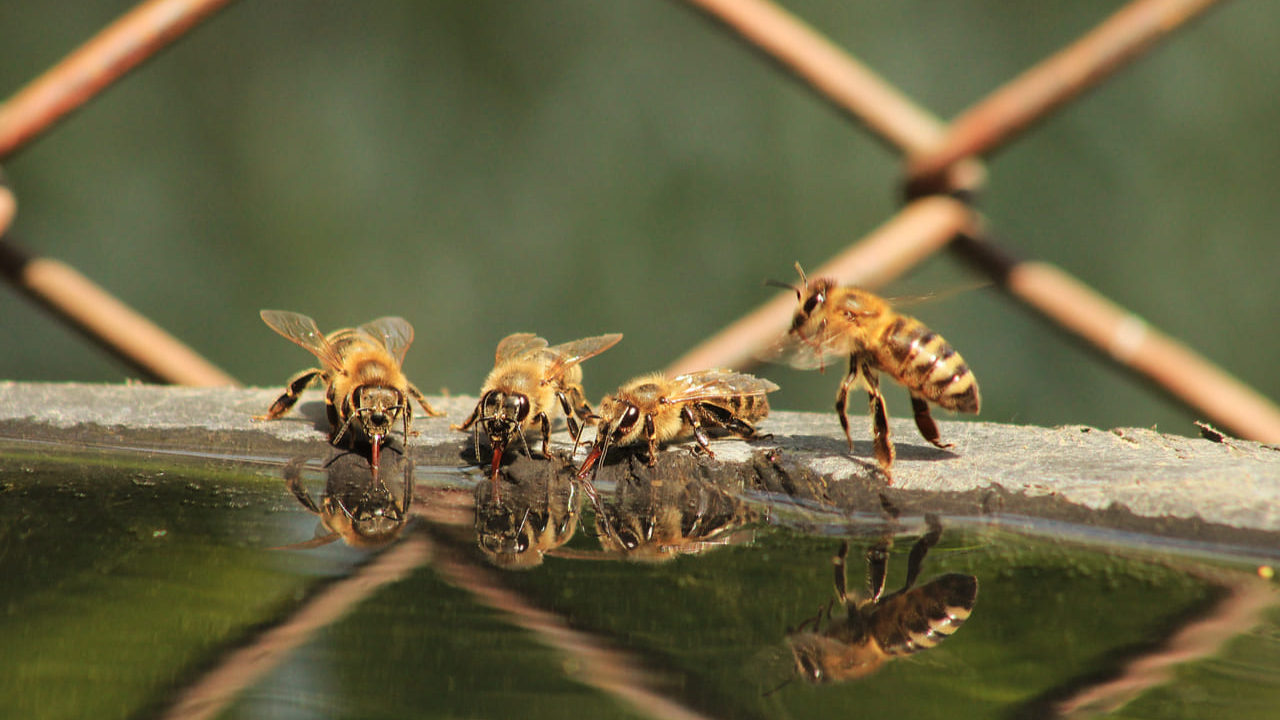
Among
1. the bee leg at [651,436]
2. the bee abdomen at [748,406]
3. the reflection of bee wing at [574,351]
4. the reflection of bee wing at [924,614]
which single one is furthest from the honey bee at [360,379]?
the reflection of bee wing at [924,614]

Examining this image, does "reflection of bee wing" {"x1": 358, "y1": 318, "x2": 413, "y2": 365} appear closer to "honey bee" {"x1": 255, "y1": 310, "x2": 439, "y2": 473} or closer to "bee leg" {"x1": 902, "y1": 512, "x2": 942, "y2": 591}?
"honey bee" {"x1": 255, "y1": 310, "x2": 439, "y2": 473}

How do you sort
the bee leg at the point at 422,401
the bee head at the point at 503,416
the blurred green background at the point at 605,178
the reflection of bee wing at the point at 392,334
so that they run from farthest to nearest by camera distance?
the blurred green background at the point at 605,178 → the reflection of bee wing at the point at 392,334 → the bee leg at the point at 422,401 → the bee head at the point at 503,416

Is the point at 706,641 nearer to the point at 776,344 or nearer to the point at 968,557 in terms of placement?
the point at 968,557

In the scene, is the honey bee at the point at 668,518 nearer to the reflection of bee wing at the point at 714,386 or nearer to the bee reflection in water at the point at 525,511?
the bee reflection in water at the point at 525,511

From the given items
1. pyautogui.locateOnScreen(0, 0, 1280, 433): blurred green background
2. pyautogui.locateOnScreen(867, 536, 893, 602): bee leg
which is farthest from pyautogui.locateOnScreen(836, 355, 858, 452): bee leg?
pyautogui.locateOnScreen(0, 0, 1280, 433): blurred green background

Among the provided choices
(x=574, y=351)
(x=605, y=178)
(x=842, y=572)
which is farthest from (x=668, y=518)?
(x=605, y=178)

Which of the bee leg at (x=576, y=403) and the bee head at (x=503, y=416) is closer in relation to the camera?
the bee head at (x=503, y=416)

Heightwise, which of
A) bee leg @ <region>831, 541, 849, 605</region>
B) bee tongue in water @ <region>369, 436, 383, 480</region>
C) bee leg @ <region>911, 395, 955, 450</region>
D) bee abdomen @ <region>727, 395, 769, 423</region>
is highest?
bee abdomen @ <region>727, 395, 769, 423</region>

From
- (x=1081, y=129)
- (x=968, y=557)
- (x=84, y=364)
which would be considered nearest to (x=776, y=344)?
(x=968, y=557)
